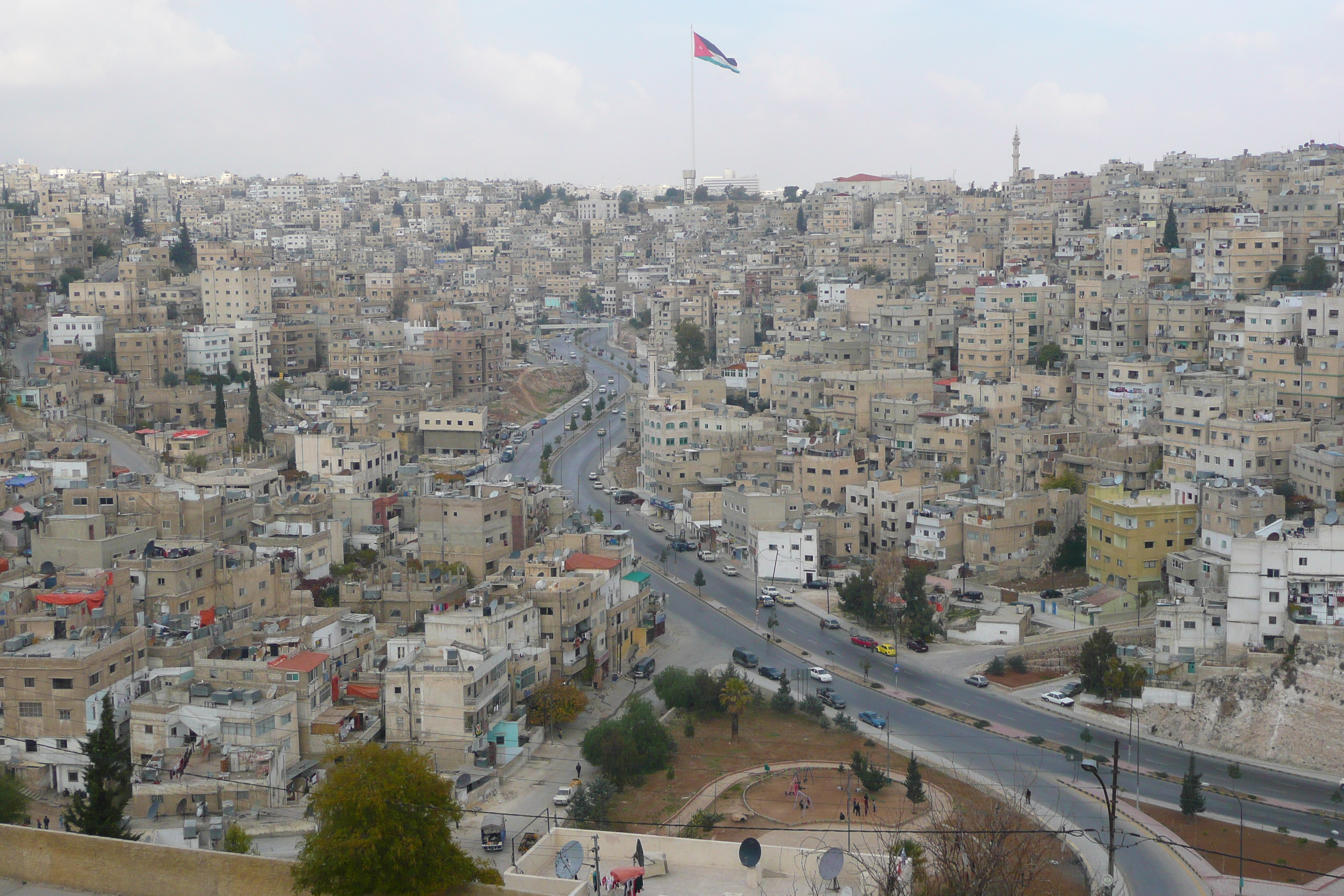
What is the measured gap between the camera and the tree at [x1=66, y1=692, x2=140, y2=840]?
13.2m

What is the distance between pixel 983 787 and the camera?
1609 cm

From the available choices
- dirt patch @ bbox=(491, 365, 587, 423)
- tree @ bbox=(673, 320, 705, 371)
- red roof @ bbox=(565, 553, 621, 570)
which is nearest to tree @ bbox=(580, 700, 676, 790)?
red roof @ bbox=(565, 553, 621, 570)

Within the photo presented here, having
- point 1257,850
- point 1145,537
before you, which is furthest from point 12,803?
point 1145,537

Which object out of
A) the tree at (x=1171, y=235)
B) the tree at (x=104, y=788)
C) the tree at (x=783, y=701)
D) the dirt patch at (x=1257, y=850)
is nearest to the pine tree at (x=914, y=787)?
the dirt patch at (x=1257, y=850)

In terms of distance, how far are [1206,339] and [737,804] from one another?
18.8 metres

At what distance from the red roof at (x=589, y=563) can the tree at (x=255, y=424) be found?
11408 mm

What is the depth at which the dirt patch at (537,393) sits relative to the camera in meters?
40.2

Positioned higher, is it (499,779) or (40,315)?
(40,315)

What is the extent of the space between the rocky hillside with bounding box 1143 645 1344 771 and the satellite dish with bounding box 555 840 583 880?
33.9ft

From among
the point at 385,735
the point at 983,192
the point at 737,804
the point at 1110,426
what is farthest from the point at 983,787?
the point at 983,192

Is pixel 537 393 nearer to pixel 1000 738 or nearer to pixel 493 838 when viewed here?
pixel 1000 738

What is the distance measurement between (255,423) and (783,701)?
15864mm

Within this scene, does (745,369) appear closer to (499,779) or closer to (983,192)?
(499,779)

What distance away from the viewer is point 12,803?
546 inches
